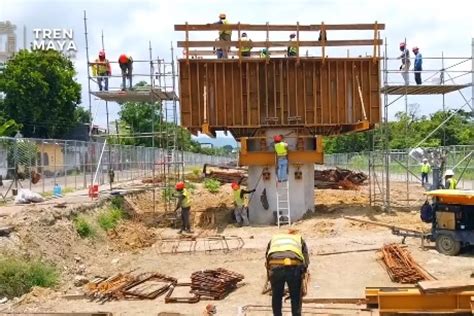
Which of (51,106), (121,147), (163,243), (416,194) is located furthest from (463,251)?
(51,106)

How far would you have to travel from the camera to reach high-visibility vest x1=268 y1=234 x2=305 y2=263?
29.7 ft

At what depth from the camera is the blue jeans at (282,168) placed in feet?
72.3

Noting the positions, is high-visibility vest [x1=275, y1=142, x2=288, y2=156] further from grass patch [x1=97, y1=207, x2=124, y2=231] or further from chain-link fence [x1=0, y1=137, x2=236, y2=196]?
grass patch [x1=97, y1=207, x2=124, y2=231]

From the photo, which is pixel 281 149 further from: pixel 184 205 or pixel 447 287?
pixel 447 287

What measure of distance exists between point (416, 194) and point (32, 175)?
20.2m

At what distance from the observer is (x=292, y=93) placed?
75.8 ft

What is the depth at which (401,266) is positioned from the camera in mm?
13109

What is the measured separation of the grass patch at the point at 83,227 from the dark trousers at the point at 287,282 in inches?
363

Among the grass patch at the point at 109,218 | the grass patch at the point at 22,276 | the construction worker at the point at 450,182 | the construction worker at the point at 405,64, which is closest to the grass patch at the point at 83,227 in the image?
the grass patch at the point at 109,218

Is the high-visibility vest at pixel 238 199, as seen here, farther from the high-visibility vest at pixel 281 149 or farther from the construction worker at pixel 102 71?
the construction worker at pixel 102 71

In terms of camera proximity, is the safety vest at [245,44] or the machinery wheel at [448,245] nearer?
the machinery wheel at [448,245]

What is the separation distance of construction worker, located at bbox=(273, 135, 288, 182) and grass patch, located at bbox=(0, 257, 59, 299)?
34.6 ft

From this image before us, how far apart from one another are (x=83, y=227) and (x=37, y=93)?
4128 cm

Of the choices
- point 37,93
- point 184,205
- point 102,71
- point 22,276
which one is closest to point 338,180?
point 184,205
